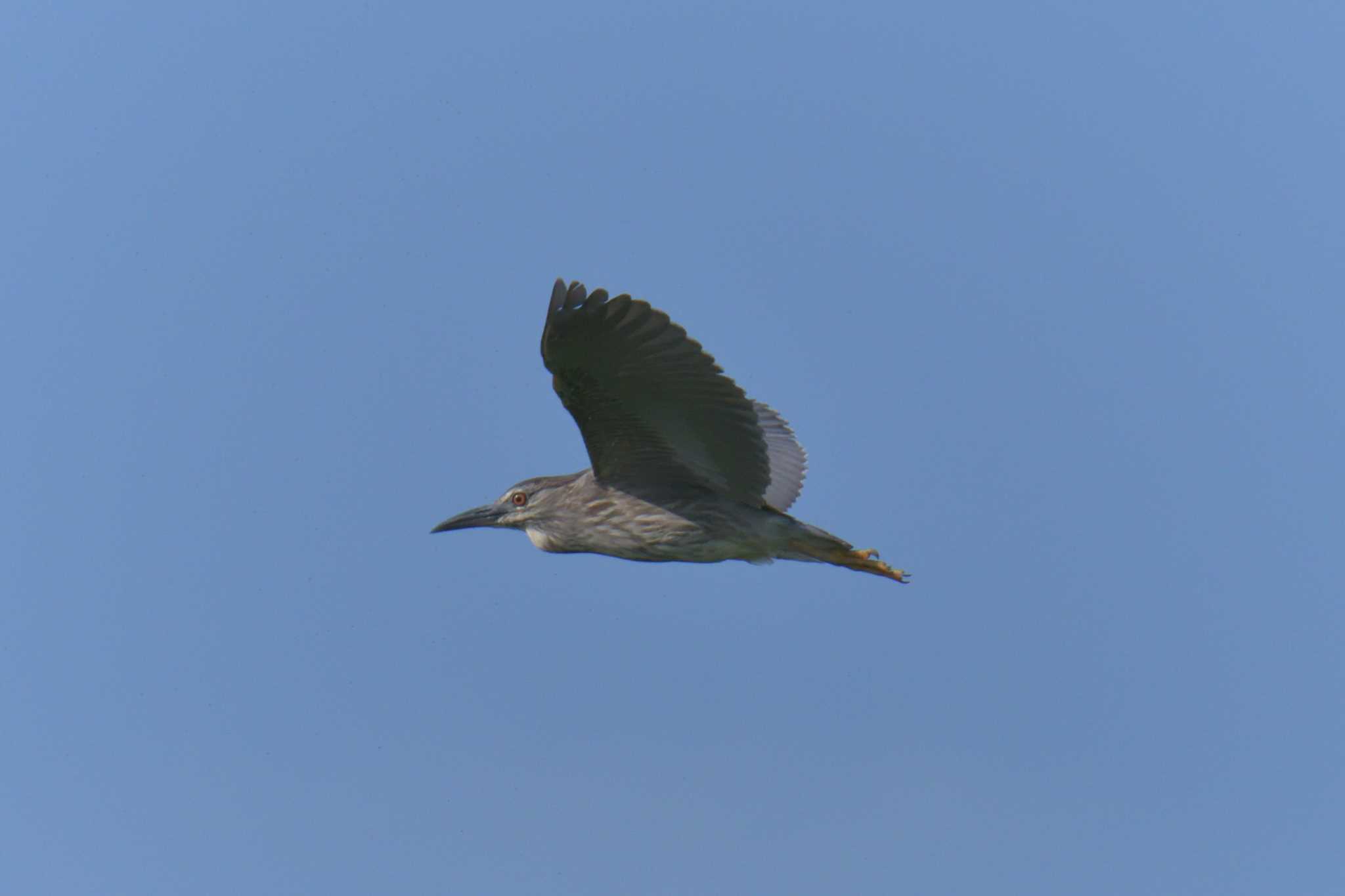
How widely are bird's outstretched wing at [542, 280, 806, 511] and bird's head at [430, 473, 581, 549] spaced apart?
23.8 inches

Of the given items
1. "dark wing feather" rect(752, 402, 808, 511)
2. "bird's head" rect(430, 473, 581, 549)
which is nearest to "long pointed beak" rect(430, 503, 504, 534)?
"bird's head" rect(430, 473, 581, 549)

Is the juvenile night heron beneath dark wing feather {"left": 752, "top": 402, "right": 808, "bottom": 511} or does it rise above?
beneath

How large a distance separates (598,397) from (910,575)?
3.26 metres

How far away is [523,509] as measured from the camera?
39.5 ft

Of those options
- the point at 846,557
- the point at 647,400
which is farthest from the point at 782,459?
the point at 647,400

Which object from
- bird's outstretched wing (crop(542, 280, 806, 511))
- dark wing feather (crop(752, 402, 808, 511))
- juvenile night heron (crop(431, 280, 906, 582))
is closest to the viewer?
bird's outstretched wing (crop(542, 280, 806, 511))

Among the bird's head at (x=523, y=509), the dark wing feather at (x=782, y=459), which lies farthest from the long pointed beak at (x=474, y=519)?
the dark wing feather at (x=782, y=459)

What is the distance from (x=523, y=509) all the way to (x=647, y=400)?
2031 millimetres

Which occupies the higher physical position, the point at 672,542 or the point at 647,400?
the point at 647,400

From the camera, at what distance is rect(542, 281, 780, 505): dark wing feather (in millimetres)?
9758

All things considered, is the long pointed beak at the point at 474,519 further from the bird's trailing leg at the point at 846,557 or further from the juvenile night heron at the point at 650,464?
the bird's trailing leg at the point at 846,557

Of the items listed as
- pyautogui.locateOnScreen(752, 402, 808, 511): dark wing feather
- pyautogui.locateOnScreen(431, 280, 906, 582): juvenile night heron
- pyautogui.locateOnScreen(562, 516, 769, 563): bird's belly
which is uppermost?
pyautogui.locateOnScreen(752, 402, 808, 511): dark wing feather

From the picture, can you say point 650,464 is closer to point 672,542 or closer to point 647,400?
point 672,542

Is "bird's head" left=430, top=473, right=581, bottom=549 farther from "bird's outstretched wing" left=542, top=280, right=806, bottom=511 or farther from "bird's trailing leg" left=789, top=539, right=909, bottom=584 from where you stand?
"bird's trailing leg" left=789, top=539, right=909, bottom=584
